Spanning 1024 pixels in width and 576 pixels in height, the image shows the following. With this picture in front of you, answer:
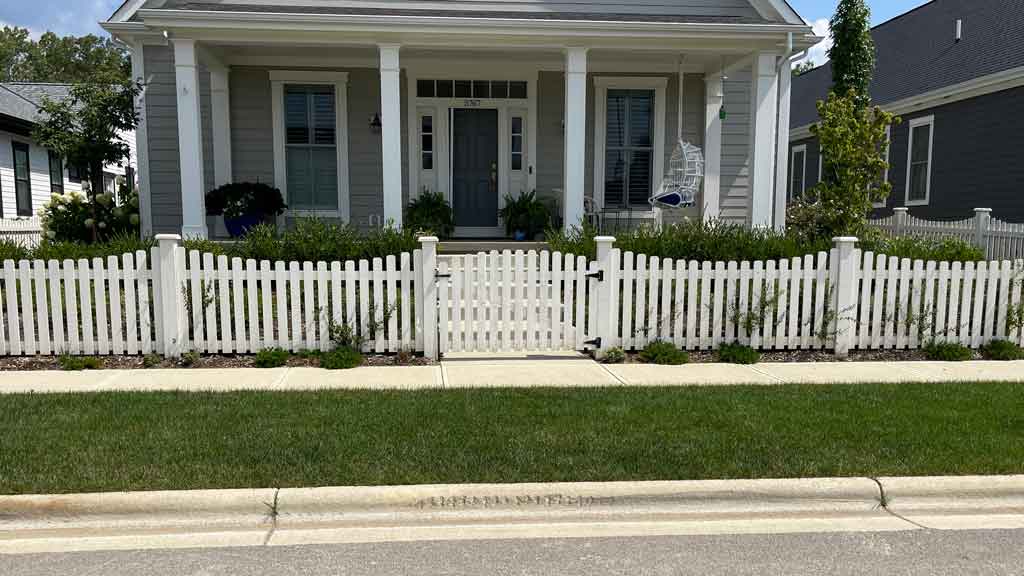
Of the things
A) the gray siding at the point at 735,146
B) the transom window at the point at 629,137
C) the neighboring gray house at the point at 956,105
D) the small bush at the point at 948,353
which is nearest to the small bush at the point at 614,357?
the small bush at the point at 948,353

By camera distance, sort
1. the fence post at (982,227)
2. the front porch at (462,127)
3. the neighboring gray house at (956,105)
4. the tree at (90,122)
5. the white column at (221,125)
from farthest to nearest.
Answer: the neighboring gray house at (956,105), the fence post at (982,227), the front porch at (462,127), the white column at (221,125), the tree at (90,122)

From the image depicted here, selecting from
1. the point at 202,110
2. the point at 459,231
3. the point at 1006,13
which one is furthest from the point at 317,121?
the point at 1006,13

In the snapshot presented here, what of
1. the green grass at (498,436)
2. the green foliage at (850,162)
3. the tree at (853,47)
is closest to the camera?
the green grass at (498,436)

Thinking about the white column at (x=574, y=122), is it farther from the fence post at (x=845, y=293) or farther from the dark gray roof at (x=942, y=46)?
the dark gray roof at (x=942, y=46)

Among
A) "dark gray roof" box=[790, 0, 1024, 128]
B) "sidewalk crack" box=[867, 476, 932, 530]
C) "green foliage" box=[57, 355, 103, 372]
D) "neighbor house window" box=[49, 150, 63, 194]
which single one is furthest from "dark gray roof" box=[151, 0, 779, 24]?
"neighbor house window" box=[49, 150, 63, 194]

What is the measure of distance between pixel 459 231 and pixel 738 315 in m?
7.02

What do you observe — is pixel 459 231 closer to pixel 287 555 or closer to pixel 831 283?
pixel 831 283

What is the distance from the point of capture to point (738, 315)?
8047 millimetres

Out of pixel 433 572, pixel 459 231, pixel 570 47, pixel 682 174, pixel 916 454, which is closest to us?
pixel 433 572

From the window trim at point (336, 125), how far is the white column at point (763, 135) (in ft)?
22.9

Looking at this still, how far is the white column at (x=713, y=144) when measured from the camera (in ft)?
44.4

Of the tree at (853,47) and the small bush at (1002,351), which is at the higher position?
the tree at (853,47)

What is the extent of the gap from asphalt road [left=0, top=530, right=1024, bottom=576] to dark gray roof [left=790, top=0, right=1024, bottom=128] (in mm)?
15488

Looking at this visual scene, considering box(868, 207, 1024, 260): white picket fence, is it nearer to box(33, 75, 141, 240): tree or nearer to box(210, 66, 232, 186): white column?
box(210, 66, 232, 186): white column
